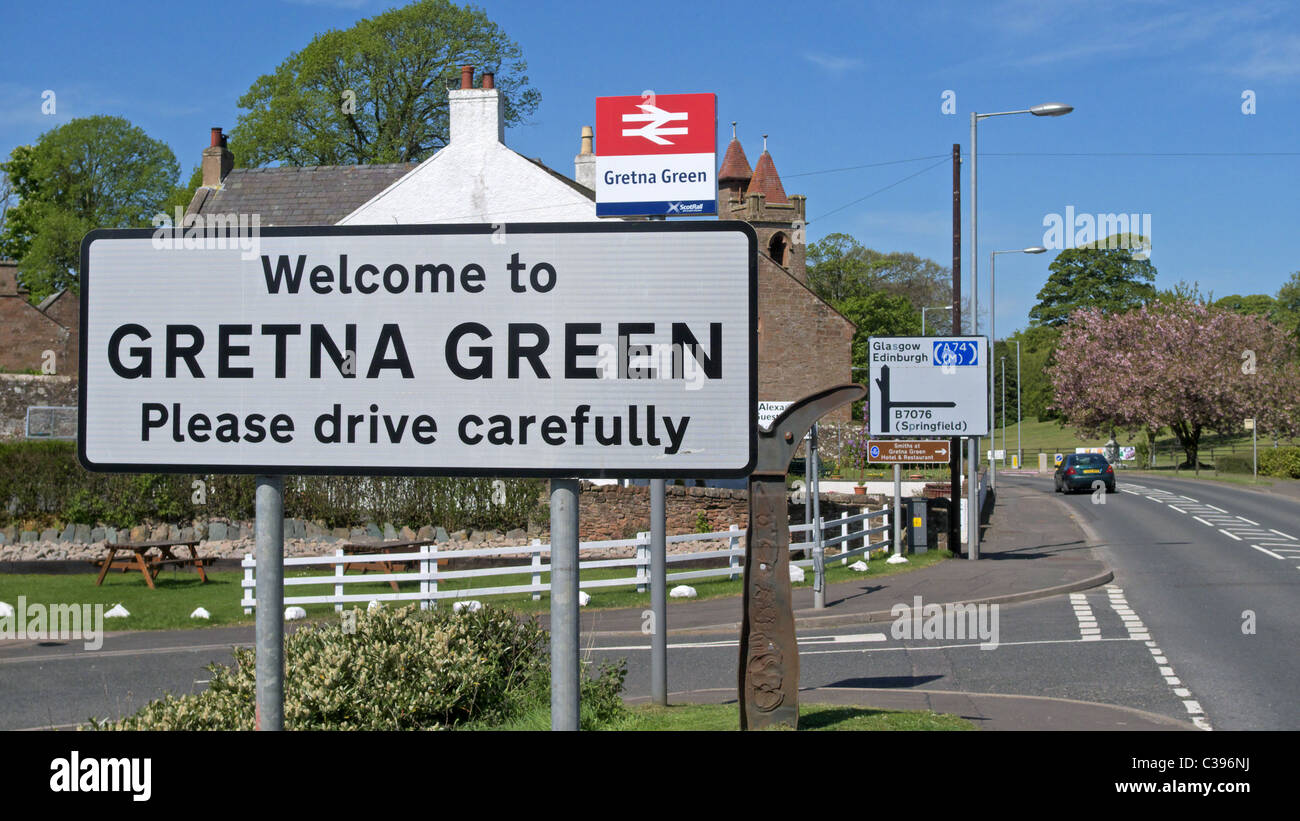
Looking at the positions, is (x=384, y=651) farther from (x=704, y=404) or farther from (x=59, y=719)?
(x=59, y=719)

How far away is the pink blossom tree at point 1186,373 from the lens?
221 ft

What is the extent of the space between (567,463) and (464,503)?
24.1m

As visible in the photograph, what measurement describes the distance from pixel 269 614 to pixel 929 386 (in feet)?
74.1

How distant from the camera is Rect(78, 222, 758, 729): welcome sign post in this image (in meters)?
3.23

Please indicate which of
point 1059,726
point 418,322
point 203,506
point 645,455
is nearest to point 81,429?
point 418,322

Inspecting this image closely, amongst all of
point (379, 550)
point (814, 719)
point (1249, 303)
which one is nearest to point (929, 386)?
point (379, 550)

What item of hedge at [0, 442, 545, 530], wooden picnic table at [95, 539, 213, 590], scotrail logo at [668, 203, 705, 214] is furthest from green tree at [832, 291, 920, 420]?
scotrail logo at [668, 203, 705, 214]

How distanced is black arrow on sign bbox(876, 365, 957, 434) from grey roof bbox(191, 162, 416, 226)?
69.5 ft

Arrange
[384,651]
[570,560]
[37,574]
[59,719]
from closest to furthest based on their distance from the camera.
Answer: [570,560], [384,651], [59,719], [37,574]

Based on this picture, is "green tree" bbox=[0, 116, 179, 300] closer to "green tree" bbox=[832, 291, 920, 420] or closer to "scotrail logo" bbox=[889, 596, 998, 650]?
"green tree" bbox=[832, 291, 920, 420]

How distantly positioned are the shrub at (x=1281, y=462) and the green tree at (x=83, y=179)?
210 feet
